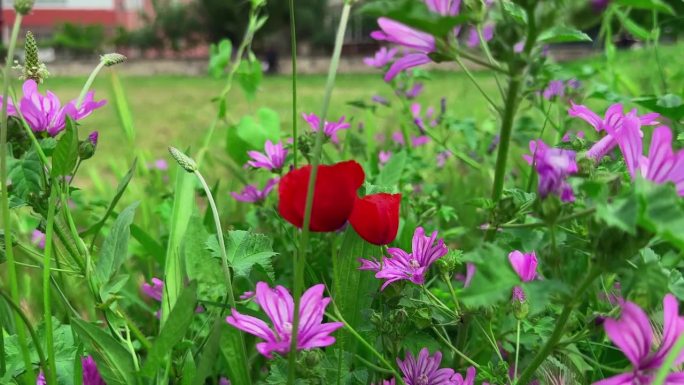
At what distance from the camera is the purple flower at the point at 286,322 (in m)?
0.42

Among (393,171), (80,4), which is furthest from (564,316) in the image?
(80,4)

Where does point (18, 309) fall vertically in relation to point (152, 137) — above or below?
above

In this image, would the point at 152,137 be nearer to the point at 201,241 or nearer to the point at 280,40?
the point at 201,241

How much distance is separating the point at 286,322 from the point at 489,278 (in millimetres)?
161

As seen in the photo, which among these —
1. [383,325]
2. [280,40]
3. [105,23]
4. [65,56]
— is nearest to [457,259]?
[383,325]

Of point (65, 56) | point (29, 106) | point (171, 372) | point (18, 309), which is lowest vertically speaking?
point (65, 56)

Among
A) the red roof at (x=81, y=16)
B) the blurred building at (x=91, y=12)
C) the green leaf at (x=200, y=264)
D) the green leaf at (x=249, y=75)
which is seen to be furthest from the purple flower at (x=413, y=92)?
the red roof at (x=81, y=16)

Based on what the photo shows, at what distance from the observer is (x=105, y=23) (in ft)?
67.3

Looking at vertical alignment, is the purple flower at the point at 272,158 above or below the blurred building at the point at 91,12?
above

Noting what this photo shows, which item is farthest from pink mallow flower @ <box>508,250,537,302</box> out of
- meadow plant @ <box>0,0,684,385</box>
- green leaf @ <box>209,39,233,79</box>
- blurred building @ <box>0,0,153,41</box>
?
blurred building @ <box>0,0,153,41</box>

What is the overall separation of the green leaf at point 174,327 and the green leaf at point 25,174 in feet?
0.62

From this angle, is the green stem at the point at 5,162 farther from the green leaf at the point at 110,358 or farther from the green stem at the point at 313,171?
the green stem at the point at 313,171

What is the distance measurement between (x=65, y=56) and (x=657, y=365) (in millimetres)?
18008

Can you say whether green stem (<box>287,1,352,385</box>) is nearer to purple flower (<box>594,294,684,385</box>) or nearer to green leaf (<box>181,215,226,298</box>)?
purple flower (<box>594,294,684,385</box>)
